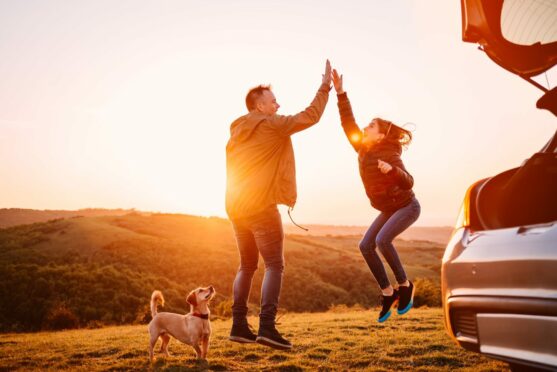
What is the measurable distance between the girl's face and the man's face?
3.65 feet

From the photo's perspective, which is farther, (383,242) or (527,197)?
(383,242)

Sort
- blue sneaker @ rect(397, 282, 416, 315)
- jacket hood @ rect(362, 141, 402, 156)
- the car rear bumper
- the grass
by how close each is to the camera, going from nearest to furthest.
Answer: the car rear bumper, blue sneaker @ rect(397, 282, 416, 315), jacket hood @ rect(362, 141, 402, 156), the grass

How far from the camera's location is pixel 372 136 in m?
5.82

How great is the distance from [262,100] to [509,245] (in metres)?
3.46

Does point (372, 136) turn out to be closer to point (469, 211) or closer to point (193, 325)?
point (469, 211)

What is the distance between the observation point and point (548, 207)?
3.96m

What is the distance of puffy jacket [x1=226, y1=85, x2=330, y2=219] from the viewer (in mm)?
5484

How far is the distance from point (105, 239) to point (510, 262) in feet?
173

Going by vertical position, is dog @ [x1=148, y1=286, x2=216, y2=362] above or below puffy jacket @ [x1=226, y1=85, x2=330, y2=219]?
below

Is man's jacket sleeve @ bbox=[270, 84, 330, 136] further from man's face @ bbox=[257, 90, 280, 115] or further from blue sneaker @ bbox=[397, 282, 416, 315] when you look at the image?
blue sneaker @ bbox=[397, 282, 416, 315]

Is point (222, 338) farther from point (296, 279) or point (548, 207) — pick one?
point (296, 279)

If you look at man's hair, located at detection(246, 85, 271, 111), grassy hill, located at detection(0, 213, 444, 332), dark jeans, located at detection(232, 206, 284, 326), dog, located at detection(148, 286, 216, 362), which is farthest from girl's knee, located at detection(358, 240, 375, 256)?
grassy hill, located at detection(0, 213, 444, 332)

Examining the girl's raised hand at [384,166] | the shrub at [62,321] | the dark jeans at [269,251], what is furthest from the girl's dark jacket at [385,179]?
the shrub at [62,321]

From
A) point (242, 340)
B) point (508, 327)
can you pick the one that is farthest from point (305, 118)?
point (508, 327)
